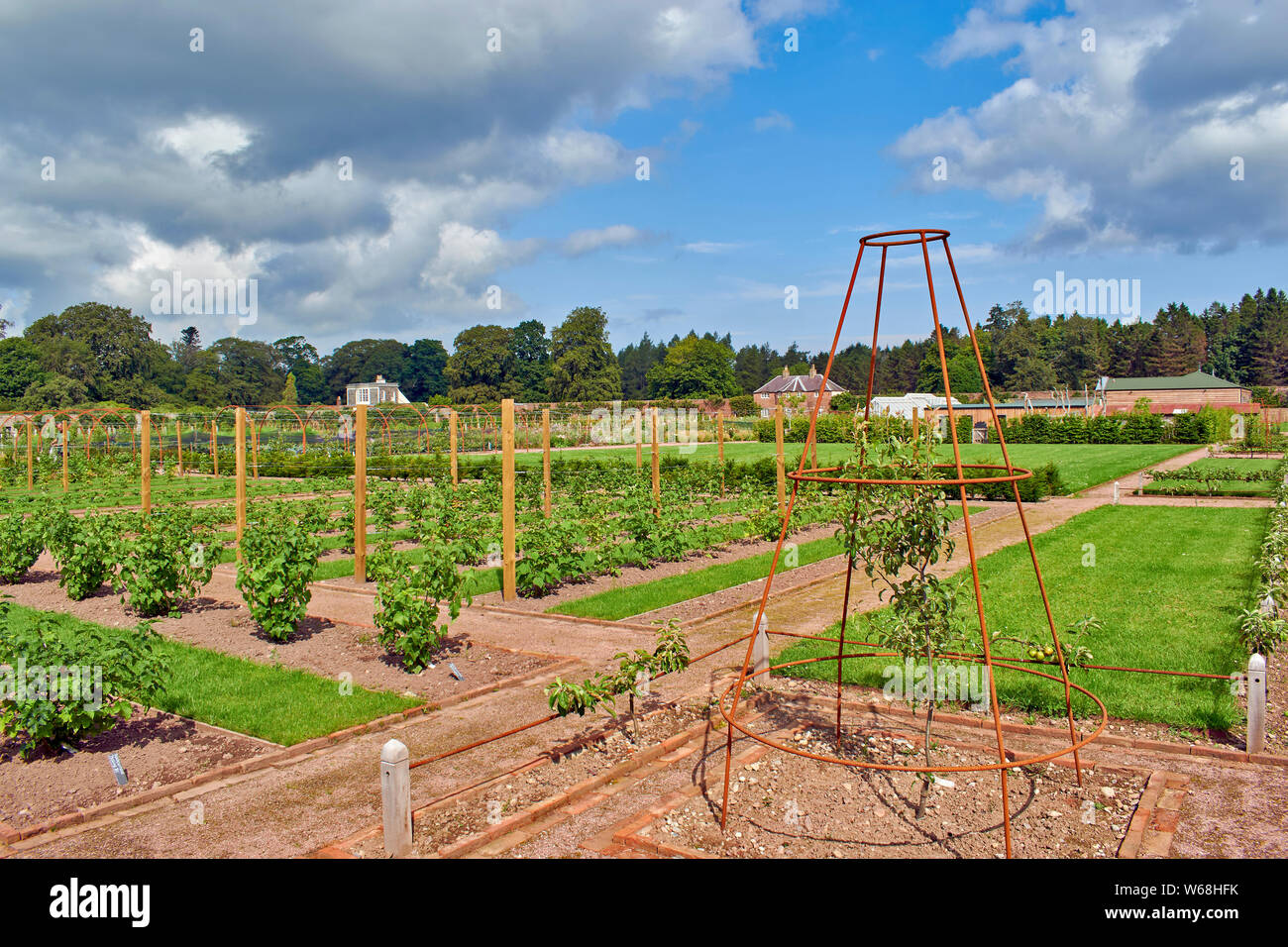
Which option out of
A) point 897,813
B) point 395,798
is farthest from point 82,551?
point 897,813

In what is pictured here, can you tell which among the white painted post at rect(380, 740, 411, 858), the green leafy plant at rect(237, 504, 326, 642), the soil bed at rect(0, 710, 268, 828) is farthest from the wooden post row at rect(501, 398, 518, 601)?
the white painted post at rect(380, 740, 411, 858)

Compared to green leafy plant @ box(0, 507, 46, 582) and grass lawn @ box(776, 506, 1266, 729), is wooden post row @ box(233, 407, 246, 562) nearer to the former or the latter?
green leafy plant @ box(0, 507, 46, 582)

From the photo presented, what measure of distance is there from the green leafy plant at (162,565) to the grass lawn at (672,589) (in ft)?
13.5

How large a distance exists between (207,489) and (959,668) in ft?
84.4

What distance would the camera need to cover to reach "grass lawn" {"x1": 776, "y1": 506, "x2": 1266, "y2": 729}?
627 centimetres

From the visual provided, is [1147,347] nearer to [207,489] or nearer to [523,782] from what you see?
[207,489]

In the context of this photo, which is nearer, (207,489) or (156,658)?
(156,658)

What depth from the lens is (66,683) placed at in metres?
5.16

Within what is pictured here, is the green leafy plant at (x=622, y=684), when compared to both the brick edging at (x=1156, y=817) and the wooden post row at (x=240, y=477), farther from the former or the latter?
the wooden post row at (x=240, y=477)

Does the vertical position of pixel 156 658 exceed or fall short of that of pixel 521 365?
it falls short

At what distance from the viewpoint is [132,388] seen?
6756 centimetres

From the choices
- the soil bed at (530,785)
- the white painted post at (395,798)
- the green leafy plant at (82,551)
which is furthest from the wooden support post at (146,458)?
the white painted post at (395,798)

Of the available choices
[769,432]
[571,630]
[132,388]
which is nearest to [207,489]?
[571,630]
